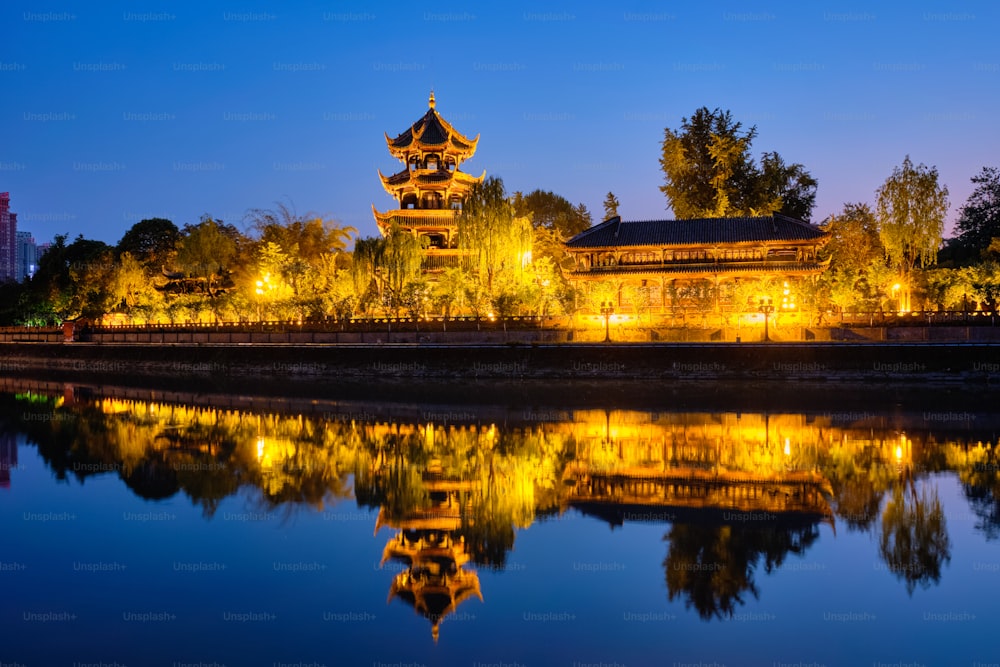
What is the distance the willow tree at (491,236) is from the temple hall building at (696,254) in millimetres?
3160

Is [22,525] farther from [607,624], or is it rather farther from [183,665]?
[607,624]

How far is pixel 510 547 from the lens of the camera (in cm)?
1137

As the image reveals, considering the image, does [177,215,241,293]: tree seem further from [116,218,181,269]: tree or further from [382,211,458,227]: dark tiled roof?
[382,211,458,227]: dark tiled roof

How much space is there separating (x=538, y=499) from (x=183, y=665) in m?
7.14

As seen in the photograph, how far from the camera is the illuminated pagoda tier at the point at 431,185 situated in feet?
186

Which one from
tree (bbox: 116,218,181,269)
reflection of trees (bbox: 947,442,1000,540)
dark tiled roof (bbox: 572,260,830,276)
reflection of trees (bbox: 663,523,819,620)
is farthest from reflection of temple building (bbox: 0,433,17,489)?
tree (bbox: 116,218,181,269)

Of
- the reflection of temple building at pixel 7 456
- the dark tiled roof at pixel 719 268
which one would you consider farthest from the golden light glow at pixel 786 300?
the reflection of temple building at pixel 7 456

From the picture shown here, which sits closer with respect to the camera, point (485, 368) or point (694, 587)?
point (694, 587)

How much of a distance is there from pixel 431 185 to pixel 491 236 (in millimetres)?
14486

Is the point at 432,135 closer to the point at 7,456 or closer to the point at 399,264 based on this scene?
the point at 399,264

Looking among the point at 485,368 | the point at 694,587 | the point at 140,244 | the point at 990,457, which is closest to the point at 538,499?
the point at 694,587

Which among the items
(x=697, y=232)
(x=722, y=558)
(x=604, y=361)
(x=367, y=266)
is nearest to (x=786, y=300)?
(x=697, y=232)

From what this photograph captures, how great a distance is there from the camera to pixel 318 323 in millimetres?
42688

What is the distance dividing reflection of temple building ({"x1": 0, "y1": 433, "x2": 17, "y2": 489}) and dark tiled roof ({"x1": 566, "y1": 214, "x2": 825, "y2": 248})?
28.7m
